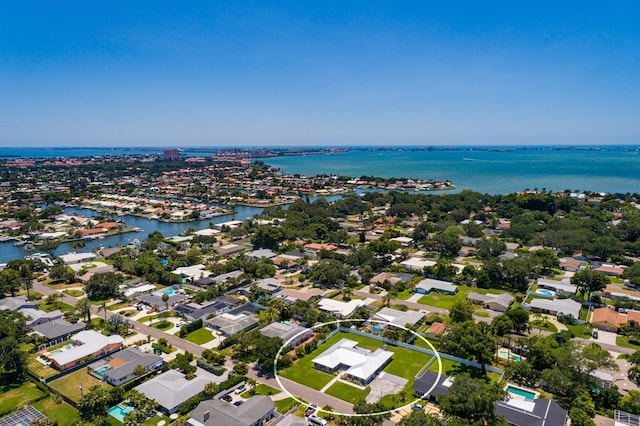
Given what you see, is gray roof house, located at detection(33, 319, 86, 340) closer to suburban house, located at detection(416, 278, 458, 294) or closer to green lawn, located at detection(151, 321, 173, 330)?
green lawn, located at detection(151, 321, 173, 330)

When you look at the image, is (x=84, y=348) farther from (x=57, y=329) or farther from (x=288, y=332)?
(x=288, y=332)

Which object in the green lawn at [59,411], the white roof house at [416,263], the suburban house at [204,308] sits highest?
the white roof house at [416,263]

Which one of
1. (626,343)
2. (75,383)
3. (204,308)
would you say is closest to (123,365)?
(75,383)

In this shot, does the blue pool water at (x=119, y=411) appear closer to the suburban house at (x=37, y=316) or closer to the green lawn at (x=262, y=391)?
the green lawn at (x=262, y=391)

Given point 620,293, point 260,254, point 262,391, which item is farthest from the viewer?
point 260,254

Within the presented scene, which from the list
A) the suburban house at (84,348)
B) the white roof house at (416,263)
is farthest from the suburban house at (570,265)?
the suburban house at (84,348)

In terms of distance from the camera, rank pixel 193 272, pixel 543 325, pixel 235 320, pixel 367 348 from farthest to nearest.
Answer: pixel 193 272, pixel 235 320, pixel 543 325, pixel 367 348
